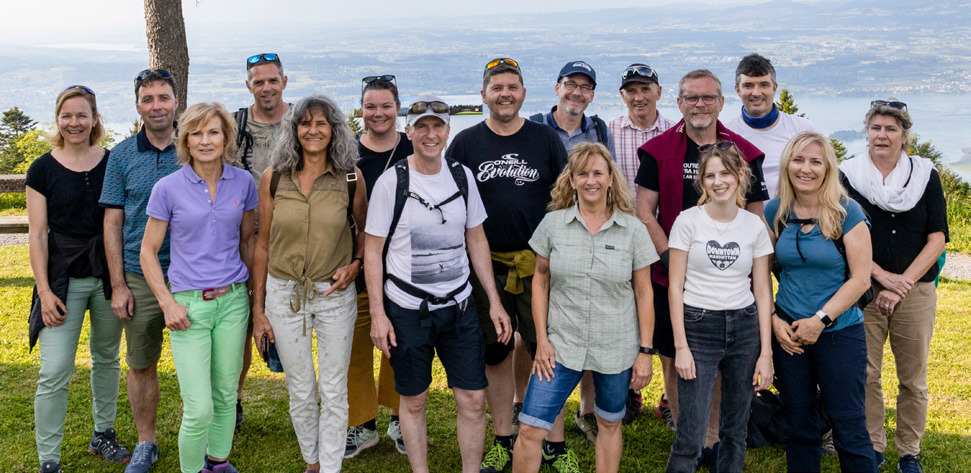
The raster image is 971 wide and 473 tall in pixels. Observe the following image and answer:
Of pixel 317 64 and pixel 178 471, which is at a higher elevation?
pixel 317 64

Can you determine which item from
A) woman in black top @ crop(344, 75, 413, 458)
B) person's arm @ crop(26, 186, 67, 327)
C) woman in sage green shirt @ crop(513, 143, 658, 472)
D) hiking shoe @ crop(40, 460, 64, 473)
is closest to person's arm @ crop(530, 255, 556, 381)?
woman in sage green shirt @ crop(513, 143, 658, 472)

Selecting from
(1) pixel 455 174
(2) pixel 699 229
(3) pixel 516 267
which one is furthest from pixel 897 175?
(1) pixel 455 174

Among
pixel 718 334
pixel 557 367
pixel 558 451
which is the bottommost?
pixel 558 451

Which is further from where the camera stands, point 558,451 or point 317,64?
→ point 317,64

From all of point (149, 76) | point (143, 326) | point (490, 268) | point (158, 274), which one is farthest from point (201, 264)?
point (490, 268)

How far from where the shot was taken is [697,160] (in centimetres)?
414

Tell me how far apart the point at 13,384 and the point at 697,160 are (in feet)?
20.0

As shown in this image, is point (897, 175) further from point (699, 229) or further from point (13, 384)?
point (13, 384)

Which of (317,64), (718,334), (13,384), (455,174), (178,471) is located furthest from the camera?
(317,64)

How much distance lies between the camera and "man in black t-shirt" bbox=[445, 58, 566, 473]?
419cm

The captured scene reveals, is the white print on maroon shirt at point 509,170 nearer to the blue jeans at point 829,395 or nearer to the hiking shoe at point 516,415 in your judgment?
the blue jeans at point 829,395

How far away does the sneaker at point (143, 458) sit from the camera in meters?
4.44

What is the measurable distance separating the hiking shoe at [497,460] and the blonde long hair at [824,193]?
7.15 ft

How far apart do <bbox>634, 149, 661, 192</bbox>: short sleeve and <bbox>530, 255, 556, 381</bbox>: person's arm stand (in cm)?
87
